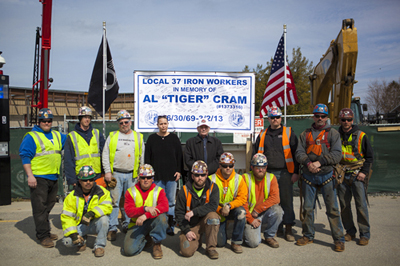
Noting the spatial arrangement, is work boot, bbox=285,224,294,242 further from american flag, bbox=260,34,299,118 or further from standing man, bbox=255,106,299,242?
american flag, bbox=260,34,299,118

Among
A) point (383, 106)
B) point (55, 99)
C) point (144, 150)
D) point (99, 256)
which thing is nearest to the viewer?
point (99, 256)

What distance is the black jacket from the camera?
4844 millimetres

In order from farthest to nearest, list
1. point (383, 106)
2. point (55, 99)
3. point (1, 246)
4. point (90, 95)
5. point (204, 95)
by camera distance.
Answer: point (383, 106) → point (55, 99) → point (90, 95) → point (204, 95) → point (1, 246)

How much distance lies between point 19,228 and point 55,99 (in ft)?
86.7

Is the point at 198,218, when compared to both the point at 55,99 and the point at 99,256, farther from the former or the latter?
the point at 55,99

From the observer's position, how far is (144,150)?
593 cm

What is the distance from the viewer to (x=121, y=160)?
566cm

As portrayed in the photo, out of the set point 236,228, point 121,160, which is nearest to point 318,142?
point 236,228

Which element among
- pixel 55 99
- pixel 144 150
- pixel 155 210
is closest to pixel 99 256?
pixel 155 210

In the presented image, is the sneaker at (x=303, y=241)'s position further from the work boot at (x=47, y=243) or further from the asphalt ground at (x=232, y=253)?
the work boot at (x=47, y=243)

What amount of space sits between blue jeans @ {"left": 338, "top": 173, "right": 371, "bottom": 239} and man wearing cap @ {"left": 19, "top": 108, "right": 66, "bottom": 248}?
16.4ft

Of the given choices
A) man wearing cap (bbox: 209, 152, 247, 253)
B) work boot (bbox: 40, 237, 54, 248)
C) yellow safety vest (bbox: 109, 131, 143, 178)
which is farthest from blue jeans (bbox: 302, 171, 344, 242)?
work boot (bbox: 40, 237, 54, 248)

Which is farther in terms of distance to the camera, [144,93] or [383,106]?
[383,106]

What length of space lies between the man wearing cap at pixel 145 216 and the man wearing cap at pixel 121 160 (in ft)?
2.33
